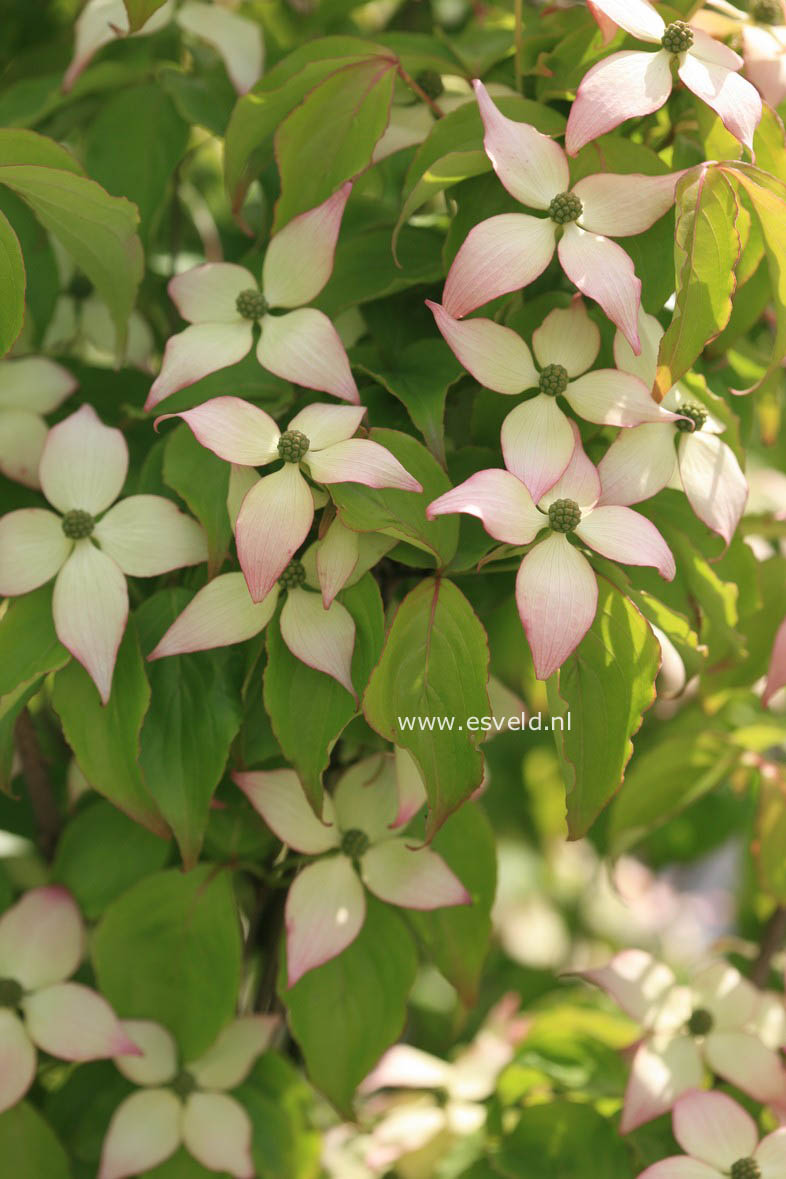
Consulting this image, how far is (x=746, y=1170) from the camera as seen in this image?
0.50 metres

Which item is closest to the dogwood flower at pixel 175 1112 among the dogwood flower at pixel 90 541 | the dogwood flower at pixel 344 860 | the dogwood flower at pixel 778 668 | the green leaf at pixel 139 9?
the dogwood flower at pixel 344 860

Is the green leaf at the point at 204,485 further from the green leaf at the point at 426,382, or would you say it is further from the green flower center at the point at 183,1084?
the green flower center at the point at 183,1084

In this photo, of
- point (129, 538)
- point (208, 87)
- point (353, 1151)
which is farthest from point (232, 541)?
point (353, 1151)

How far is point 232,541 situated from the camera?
49cm

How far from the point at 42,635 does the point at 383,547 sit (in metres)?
0.15

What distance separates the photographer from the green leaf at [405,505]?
1.36 ft

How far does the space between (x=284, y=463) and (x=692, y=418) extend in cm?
17

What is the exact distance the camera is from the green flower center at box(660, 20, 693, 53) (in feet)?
1.45

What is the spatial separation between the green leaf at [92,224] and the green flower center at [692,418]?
0.24 meters

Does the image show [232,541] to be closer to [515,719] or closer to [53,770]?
[515,719]

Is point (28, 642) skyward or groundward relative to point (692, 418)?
groundward

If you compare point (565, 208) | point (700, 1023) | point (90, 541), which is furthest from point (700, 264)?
point (700, 1023)

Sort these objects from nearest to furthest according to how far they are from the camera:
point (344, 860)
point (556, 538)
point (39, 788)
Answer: point (556, 538)
point (344, 860)
point (39, 788)

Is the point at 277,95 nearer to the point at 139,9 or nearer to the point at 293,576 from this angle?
the point at 139,9
